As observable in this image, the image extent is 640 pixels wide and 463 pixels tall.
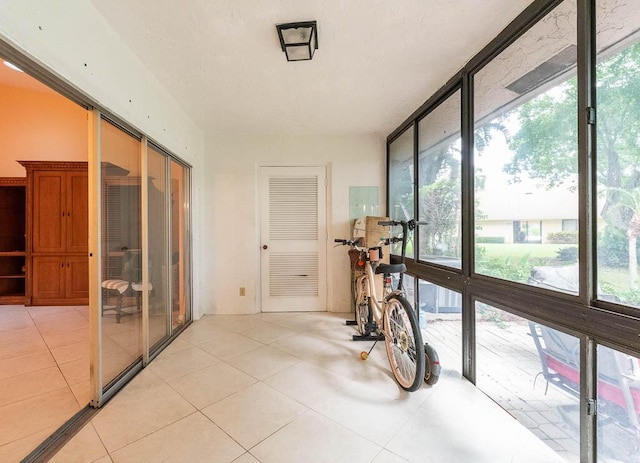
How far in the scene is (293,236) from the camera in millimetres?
3496

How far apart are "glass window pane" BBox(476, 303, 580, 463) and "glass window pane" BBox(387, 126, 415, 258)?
1.17 meters

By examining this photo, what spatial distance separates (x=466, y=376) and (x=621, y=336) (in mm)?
1105

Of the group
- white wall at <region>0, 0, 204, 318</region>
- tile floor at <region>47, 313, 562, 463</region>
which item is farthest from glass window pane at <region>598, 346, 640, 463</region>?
white wall at <region>0, 0, 204, 318</region>

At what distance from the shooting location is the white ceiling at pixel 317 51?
1.46 metres

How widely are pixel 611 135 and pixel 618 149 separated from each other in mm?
71

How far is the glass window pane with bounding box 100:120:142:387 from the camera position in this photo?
5.53 ft

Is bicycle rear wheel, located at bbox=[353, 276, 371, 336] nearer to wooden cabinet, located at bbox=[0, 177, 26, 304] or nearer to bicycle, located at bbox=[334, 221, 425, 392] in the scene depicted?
bicycle, located at bbox=[334, 221, 425, 392]

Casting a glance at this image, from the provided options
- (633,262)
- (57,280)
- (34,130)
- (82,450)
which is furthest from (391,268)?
(34,130)

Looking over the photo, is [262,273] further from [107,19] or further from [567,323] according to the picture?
[567,323]

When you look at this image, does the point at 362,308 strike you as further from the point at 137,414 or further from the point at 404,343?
the point at 137,414

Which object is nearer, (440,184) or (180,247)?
(440,184)

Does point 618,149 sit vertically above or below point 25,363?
above

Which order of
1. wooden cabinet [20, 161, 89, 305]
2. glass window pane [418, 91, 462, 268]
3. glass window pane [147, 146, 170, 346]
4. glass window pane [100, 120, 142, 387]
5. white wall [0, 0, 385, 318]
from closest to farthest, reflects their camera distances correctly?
glass window pane [100, 120, 142, 387] → glass window pane [418, 91, 462, 268] → glass window pane [147, 146, 170, 346] → white wall [0, 0, 385, 318] → wooden cabinet [20, 161, 89, 305]

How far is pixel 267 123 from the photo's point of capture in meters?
3.09
